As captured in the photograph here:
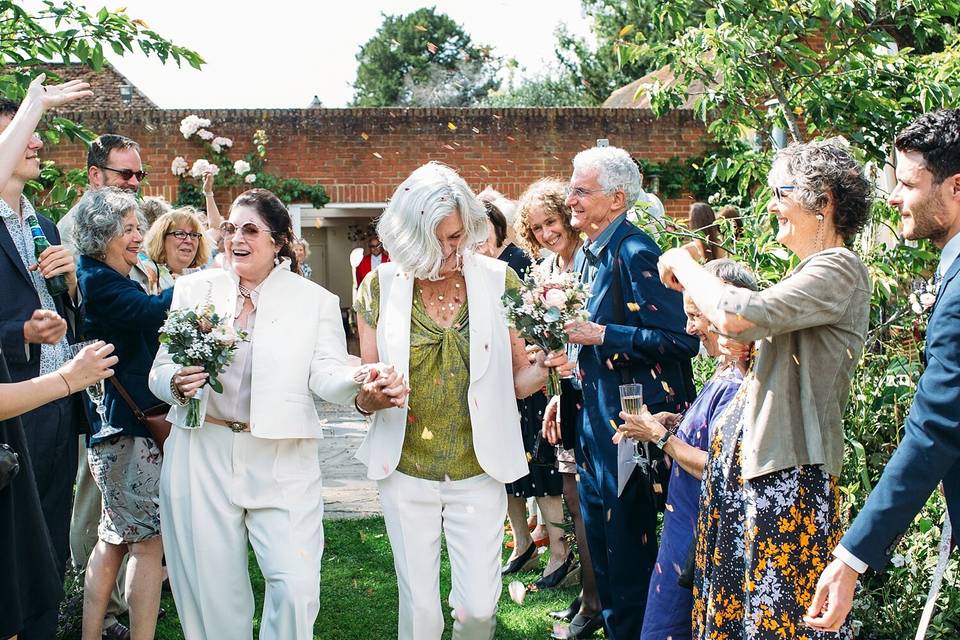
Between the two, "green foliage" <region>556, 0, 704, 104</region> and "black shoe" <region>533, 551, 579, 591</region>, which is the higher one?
"green foliage" <region>556, 0, 704, 104</region>

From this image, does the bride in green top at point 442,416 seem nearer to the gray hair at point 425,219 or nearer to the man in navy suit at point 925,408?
the gray hair at point 425,219

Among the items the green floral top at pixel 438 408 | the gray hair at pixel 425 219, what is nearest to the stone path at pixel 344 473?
the green floral top at pixel 438 408

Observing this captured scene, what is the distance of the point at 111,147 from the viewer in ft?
18.1

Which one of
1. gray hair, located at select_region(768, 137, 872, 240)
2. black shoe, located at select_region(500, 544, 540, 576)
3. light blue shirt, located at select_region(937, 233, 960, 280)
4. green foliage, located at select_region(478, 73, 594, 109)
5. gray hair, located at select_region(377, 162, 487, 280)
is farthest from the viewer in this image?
green foliage, located at select_region(478, 73, 594, 109)

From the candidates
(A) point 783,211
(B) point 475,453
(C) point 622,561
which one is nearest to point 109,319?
(B) point 475,453

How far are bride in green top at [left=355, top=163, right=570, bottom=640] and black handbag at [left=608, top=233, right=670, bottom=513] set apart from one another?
0.50m

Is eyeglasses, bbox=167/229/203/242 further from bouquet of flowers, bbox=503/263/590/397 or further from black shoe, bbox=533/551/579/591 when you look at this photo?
black shoe, bbox=533/551/579/591

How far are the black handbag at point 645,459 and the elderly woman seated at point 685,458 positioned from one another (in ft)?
1.79

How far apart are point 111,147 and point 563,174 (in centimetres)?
1047

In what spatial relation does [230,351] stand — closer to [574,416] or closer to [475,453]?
[475,453]

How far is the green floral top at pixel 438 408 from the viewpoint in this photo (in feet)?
12.9

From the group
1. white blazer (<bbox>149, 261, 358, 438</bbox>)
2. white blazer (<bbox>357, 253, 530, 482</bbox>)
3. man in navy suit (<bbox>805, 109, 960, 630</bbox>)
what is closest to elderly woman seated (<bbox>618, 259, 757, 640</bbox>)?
white blazer (<bbox>357, 253, 530, 482</bbox>)

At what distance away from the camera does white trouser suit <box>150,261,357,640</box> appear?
12.8 feet

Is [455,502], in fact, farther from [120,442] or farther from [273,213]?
[120,442]
